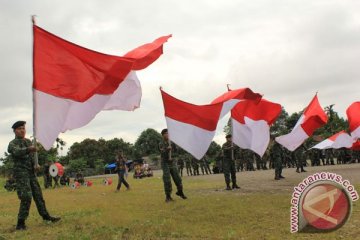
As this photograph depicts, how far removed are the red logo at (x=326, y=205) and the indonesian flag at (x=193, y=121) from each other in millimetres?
5727

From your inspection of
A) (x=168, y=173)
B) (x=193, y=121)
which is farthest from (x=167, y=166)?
(x=193, y=121)

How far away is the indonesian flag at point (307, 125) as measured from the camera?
19.0 meters

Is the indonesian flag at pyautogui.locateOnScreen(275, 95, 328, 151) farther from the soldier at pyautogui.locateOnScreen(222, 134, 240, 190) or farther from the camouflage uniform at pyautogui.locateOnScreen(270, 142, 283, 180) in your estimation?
the soldier at pyautogui.locateOnScreen(222, 134, 240, 190)

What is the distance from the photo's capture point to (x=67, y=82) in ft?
29.4

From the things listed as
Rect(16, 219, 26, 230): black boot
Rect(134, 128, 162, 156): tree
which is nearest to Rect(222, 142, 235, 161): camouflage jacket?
Rect(16, 219, 26, 230): black boot

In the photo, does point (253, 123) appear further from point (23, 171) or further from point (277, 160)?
point (23, 171)

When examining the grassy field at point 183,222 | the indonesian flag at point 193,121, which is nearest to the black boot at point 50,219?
the grassy field at point 183,222

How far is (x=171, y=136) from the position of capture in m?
11.4

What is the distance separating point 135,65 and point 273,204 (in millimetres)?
4736

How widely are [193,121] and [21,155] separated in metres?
4.79

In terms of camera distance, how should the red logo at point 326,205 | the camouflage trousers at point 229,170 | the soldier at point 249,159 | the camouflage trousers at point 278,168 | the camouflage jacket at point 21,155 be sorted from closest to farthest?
the red logo at point 326,205, the camouflage jacket at point 21,155, the camouflage trousers at point 229,170, the camouflage trousers at point 278,168, the soldier at point 249,159

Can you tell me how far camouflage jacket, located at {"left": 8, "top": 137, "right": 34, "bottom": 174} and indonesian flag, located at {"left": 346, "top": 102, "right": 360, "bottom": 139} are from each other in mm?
17118

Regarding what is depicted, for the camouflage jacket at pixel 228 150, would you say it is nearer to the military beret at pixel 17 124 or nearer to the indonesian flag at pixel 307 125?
the indonesian flag at pixel 307 125

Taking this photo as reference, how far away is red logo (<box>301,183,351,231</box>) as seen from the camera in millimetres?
5555
